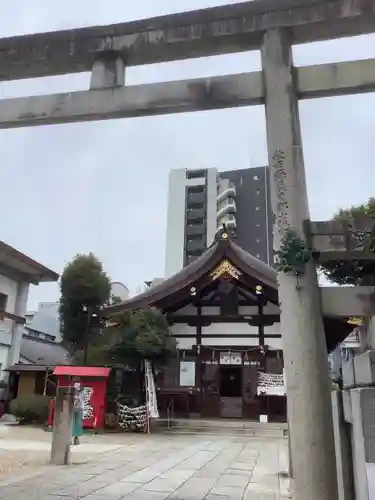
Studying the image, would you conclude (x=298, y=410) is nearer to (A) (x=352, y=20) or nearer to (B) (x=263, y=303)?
(A) (x=352, y=20)

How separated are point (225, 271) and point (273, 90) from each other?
12.0 meters

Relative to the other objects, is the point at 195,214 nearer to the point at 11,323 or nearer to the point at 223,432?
the point at 11,323

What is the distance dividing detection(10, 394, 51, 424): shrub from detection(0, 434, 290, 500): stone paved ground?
21.5 ft

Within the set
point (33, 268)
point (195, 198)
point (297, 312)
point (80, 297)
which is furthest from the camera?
point (195, 198)

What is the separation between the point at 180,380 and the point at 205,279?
389 centimetres

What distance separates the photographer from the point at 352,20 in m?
5.23

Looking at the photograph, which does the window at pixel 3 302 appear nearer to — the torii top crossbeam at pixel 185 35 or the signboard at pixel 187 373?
the signboard at pixel 187 373

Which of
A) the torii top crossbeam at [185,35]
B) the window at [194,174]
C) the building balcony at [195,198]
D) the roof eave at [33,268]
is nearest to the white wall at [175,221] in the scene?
the window at [194,174]

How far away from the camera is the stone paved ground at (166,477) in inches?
221

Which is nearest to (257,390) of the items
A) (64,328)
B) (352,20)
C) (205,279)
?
(205,279)

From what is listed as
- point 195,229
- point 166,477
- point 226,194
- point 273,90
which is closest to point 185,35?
point 273,90

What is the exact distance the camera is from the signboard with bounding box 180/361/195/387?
1697 centimetres

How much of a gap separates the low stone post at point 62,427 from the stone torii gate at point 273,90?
493 centimetres

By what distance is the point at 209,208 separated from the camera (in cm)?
6556
